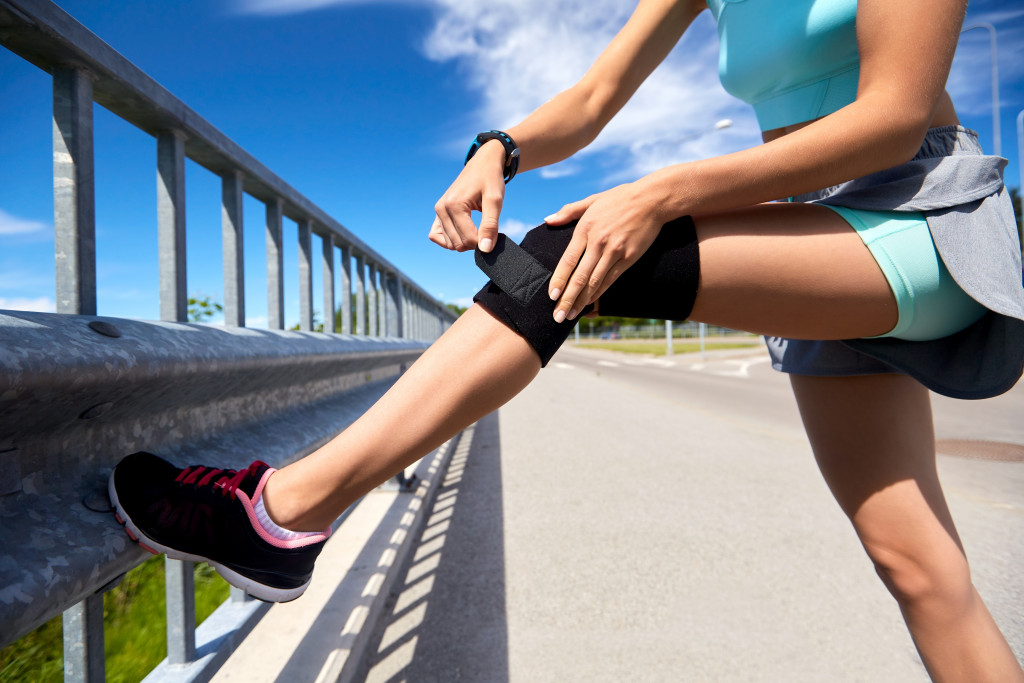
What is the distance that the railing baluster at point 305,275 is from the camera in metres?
2.53

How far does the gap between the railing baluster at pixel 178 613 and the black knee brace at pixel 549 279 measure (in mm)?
1056

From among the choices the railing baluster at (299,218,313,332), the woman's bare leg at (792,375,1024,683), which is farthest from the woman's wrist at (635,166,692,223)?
the railing baluster at (299,218,313,332)

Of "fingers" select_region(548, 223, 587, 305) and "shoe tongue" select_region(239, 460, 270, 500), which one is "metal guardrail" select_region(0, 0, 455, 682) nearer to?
"shoe tongue" select_region(239, 460, 270, 500)

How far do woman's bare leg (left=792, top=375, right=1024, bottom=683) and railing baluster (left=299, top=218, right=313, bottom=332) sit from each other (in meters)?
1.97

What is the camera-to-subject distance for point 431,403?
40.3 inches

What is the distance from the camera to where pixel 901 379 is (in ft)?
4.73

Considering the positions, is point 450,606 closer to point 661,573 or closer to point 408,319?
point 661,573

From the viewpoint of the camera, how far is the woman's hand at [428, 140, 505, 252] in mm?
1076

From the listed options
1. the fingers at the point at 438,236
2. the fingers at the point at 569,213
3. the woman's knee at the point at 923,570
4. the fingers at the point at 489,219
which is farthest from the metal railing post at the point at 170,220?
the woman's knee at the point at 923,570

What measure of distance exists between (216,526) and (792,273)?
1161 mm

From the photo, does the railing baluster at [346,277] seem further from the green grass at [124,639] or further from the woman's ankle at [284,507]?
the woman's ankle at [284,507]

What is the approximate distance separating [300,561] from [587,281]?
788mm

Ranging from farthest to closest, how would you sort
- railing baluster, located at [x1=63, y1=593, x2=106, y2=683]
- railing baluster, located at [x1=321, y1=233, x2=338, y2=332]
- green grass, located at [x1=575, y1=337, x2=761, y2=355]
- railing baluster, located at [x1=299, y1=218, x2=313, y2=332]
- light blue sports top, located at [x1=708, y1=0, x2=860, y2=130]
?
green grass, located at [x1=575, y1=337, x2=761, y2=355] < railing baluster, located at [x1=321, y1=233, x2=338, y2=332] < railing baluster, located at [x1=299, y1=218, x2=313, y2=332] < light blue sports top, located at [x1=708, y1=0, x2=860, y2=130] < railing baluster, located at [x1=63, y1=593, x2=106, y2=683]

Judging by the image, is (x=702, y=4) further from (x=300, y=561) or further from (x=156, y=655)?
(x=156, y=655)
